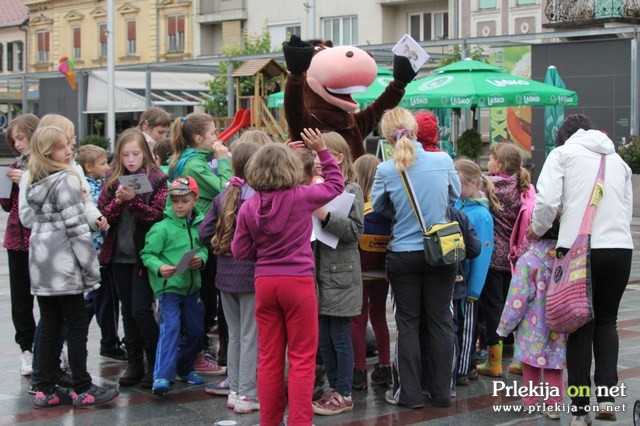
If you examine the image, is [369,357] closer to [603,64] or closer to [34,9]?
[603,64]

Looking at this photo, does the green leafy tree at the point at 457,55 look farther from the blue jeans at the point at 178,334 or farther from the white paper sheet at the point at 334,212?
the white paper sheet at the point at 334,212

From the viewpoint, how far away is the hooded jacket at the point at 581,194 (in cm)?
609

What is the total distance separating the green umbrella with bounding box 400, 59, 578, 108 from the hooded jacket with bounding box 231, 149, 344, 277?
10.5 metres

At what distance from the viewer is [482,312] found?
25.7 ft

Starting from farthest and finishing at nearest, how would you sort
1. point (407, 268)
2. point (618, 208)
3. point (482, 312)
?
point (482, 312), point (407, 268), point (618, 208)

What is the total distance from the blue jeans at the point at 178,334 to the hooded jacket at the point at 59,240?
72 centimetres

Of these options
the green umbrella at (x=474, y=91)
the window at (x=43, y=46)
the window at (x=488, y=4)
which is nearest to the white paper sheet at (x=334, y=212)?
the green umbrella at (x=474, y=91)

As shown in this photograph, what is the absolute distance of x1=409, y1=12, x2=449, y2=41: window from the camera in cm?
4109

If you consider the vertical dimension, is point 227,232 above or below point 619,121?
below

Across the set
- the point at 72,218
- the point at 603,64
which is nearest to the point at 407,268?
the point at 72,218

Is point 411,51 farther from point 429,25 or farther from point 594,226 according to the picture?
point 429,25

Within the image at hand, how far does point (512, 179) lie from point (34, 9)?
53.0 m

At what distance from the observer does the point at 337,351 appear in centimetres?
659

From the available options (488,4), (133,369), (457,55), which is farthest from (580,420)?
(488,4)
